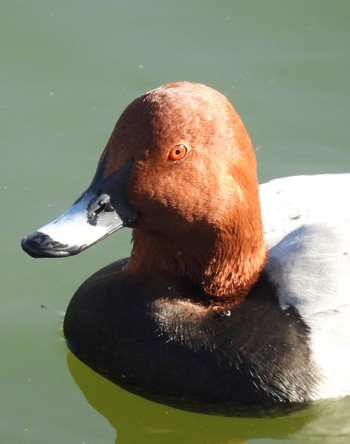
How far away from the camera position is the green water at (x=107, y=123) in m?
5.23

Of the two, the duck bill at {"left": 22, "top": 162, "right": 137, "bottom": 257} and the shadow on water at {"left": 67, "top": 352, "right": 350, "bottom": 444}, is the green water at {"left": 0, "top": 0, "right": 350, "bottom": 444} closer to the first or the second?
the shadow on water at {"left": 67, "top": 352, "right": 350, "bottom": 444}

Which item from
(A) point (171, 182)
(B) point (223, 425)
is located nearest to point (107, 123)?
(A) point (171, 182)

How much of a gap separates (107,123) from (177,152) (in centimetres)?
219

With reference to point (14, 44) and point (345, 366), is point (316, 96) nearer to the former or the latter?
point (14, 44)

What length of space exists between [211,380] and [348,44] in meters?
3.11

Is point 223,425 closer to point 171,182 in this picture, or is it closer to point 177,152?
point 171,182

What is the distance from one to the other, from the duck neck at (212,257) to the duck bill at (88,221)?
0.29 metres

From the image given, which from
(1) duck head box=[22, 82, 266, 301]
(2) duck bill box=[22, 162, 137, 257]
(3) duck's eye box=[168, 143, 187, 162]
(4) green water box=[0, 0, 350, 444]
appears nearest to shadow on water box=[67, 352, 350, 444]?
(4) green water box=[0, 0, 350, 444]

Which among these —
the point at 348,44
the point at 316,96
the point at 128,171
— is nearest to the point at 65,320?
the point at 128,171

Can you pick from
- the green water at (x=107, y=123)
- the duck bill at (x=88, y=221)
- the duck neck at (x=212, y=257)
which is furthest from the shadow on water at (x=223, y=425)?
the duck bill at (x=88, y=221)

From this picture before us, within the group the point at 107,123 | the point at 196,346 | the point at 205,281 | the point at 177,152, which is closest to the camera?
the point at 177,152

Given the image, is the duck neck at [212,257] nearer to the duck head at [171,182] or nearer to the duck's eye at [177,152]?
the duck head at [171,182]

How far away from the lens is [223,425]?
5211 millimetres

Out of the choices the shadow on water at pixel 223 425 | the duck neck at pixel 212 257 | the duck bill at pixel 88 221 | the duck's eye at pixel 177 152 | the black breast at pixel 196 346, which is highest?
the duck's eye at pixel 177 152
